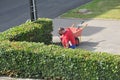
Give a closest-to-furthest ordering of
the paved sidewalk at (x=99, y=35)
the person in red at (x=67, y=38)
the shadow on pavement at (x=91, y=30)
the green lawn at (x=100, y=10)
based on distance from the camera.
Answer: the person in red at (x=67, y=38) < the paved sidewalk at (x=99, y=35) < the shadow on pavement at (x=91, y=30) < the green lawn at (x=100, y=10)

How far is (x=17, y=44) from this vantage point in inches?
462

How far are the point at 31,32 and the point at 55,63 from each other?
13.8 feet

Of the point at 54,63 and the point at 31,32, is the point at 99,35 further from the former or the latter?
the point at 54,63

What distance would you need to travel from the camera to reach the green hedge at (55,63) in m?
10.2

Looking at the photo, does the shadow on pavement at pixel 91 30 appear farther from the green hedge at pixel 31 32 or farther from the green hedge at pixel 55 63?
the green hedge at pixel 55 63

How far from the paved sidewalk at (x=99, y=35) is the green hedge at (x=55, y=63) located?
625 centimetres

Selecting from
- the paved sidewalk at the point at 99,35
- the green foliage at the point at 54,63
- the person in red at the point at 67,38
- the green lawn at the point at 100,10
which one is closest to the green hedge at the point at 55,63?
the green foliage at the point at 54,63

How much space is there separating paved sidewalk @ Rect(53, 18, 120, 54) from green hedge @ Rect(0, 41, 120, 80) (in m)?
6.25

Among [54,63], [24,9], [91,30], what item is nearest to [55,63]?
[54,63]

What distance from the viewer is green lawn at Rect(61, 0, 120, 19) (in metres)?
24.2

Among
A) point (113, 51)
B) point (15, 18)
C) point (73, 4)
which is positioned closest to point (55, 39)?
point (113, 51)

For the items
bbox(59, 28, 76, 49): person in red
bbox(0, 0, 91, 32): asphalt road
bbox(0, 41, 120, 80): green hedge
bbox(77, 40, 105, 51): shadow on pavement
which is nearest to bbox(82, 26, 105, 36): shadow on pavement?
bbox(77, 40, 105, 51): shadow on pavement

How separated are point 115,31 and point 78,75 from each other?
10106mm

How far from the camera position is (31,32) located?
48.7ft
